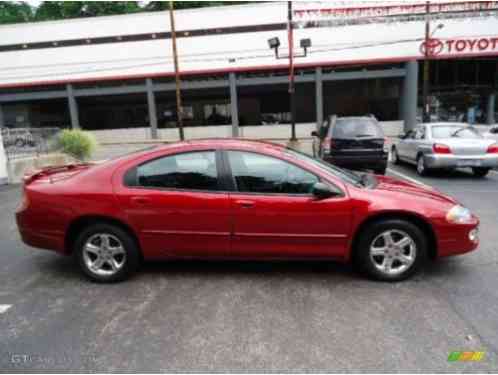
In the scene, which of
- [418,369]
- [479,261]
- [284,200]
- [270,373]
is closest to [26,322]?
[270,373]

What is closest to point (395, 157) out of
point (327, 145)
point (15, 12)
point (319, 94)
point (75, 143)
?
point (327, 145)

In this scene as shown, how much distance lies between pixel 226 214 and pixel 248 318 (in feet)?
3.32

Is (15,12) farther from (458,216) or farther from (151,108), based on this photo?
(458,216)

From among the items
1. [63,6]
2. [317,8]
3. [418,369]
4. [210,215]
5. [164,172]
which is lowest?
[418,369]

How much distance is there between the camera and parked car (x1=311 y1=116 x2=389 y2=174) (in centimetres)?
818

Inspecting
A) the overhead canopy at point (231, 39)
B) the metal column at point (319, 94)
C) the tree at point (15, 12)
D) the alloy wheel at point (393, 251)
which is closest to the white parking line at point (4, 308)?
the alloy wheel at point (393, 251)

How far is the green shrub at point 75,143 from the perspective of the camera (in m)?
12.8

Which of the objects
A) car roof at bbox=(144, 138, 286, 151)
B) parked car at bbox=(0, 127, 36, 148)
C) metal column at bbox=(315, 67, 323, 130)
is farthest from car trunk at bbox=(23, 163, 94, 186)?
metal column at bbox=(315, 67, 323, 130)

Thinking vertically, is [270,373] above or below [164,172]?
below

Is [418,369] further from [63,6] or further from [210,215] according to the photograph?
[63,6]

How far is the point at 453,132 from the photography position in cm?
873

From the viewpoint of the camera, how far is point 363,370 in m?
2.24

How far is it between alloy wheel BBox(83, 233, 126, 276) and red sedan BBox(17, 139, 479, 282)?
0.4 inches

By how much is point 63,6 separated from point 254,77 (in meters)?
29.1
